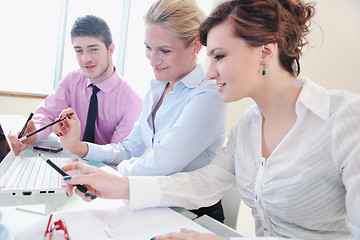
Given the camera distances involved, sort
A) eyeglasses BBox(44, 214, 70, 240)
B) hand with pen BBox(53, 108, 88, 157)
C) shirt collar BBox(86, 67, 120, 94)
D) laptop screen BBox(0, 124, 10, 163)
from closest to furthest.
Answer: eyeglasses BBox(44, 214, 70, 240) → laptop screen BBox(0, 124, 10, 163) → hand with pen BBox(53, 108, 88, 157) → shirt collar BBox(86, 67, 120, 94)

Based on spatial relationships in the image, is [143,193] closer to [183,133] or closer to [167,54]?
[183,133]

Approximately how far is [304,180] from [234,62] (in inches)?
13.5

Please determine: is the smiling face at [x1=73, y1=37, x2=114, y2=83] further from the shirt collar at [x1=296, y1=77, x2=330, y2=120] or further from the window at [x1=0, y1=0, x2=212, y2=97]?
the window at [x1=0, y1=0, x2=212, y2=97]

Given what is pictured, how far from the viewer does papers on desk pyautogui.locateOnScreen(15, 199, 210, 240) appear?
25.4 inches

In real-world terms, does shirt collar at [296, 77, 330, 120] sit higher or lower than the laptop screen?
higher

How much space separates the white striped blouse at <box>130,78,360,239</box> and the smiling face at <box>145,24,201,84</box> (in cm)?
41

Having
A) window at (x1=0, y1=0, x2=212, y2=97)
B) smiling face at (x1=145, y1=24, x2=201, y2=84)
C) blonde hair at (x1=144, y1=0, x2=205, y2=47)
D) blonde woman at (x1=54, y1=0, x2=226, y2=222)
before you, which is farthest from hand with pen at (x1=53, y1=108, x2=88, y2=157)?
window at (x1=0, y1=0, x2=212, y2=97)

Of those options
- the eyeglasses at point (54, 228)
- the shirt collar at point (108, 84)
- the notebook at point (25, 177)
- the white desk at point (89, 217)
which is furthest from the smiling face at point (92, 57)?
the eyeglasses at point (54, 228)

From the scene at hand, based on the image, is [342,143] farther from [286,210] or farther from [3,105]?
[3,105]

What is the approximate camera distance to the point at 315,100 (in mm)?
745

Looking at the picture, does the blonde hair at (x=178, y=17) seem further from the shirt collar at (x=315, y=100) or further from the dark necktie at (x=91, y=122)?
the dark necktie at (x=91, y=122)

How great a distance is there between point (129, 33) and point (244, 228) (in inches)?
128

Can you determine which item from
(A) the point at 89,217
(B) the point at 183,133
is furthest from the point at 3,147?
(B) the point at 183,133

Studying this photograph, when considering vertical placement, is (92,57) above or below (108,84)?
above
